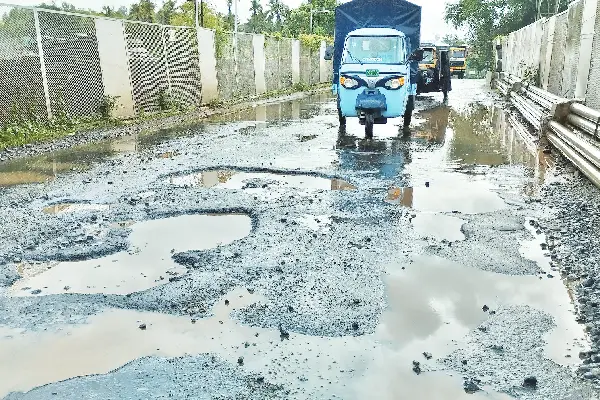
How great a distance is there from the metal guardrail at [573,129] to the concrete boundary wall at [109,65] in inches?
428

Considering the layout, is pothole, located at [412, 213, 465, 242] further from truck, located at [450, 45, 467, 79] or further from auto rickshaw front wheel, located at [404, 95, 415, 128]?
truck, located at [450, 45, 467, 79]

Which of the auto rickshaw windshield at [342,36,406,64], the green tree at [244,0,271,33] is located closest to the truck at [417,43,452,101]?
the auto rickshaw windshield at [342,36,406,64]

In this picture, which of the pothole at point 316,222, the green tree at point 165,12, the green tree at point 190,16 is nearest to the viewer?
the pothole at point 316,222

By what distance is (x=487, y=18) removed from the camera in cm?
4966

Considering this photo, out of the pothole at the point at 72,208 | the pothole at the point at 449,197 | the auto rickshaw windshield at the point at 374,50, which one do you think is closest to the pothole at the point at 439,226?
the pothole at the point at 449,197

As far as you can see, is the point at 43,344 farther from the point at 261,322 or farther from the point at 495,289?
the point at 495,289

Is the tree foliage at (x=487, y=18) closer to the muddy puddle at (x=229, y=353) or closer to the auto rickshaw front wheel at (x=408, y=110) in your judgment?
the auto rickshaw front wheel at (x=408, y=110)

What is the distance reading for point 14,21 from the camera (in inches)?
459

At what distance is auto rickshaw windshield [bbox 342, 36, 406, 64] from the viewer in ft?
40.9

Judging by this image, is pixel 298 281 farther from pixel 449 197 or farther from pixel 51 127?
pixel 51 127

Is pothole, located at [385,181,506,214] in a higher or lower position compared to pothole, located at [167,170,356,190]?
lower

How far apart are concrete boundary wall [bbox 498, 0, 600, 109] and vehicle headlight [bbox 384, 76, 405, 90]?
3.61 m

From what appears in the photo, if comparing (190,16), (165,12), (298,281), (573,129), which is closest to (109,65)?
(190,16)

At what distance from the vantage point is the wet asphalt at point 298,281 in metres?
3.34
